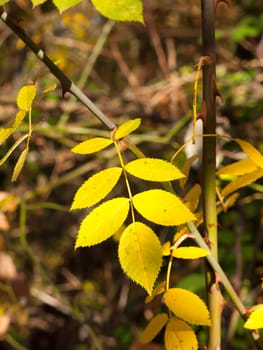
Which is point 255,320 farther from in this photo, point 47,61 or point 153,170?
point 47,61

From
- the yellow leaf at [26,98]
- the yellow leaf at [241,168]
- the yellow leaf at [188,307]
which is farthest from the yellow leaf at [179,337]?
the yellow leaf at [26,98]

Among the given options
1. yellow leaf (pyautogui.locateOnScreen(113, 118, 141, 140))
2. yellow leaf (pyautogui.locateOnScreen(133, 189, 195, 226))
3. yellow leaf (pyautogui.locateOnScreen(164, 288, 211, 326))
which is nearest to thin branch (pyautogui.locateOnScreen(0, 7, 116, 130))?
yellow leaf (pyautogui.locateOnScreen(113, 118, 141, 140))

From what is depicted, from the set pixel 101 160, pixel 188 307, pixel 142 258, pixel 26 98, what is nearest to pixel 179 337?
pixel 188 307

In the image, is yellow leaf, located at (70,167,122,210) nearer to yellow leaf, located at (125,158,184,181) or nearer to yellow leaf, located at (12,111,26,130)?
yellow leaf, located at (125,158,184,181)

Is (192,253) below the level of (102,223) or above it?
below

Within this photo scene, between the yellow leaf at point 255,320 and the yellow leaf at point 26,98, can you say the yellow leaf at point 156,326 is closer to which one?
the yellow leaf at point 255,320

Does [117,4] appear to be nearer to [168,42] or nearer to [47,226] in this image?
[47,226]
